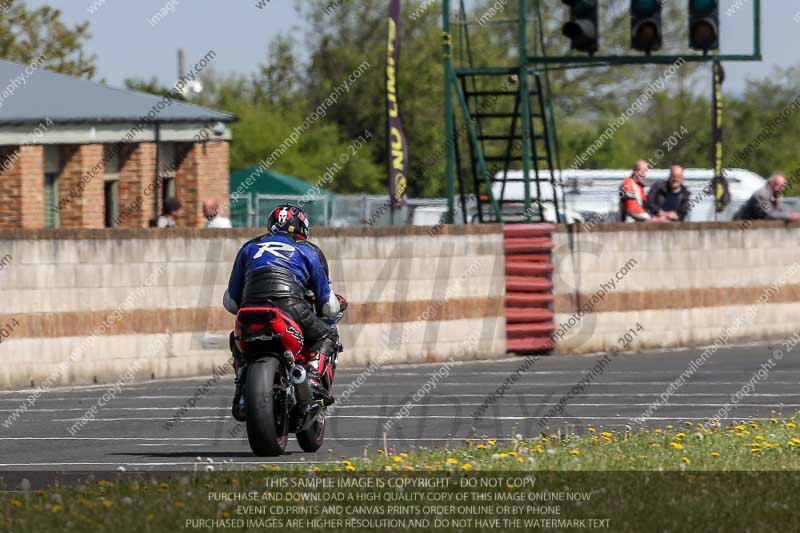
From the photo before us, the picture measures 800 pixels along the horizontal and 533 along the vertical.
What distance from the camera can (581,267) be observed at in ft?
72.2

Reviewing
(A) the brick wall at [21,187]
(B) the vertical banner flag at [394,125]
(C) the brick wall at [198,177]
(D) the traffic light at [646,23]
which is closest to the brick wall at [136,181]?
(C) the brick wall at [198,177]

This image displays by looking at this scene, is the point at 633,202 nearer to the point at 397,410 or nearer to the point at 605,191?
the point at 397,410

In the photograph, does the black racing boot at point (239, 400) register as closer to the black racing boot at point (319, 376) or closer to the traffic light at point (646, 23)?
the black racing boot at point (319, 376)

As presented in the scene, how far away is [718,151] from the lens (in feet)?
100

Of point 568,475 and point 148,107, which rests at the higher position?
point 148,107

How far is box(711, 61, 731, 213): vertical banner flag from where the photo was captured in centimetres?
2970

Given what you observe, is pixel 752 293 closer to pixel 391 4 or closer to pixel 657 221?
pixel 657 221

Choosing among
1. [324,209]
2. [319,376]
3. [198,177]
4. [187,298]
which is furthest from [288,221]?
[198,177]

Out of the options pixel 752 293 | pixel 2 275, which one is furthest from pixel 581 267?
pixel 2 275

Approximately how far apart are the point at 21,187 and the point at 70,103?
2051 millimetres

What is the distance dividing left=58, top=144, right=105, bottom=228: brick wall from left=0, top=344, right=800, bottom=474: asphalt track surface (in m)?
10.3

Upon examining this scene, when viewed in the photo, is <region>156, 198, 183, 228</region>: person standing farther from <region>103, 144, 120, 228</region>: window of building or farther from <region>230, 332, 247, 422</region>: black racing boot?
<region>230, 332, 247, 422</region>: black racing boot

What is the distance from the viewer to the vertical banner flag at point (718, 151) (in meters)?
29.7

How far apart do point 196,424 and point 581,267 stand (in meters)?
8.70
